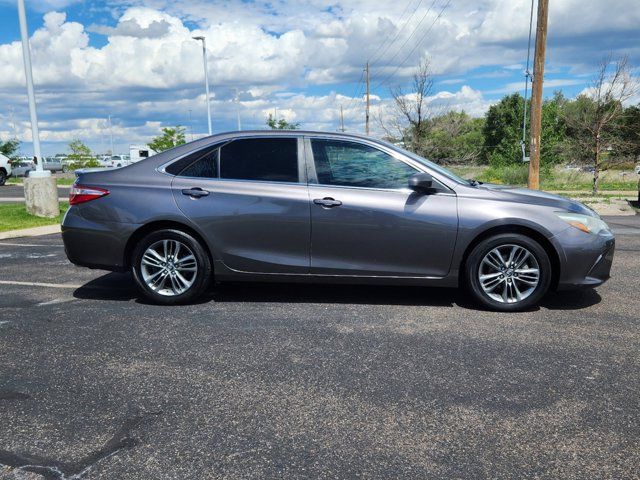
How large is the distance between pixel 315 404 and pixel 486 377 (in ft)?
3.81

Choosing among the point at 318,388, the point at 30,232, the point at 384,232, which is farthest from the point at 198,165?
the point at 30,232

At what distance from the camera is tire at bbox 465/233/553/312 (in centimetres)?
491

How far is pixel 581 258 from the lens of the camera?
4.86 metres

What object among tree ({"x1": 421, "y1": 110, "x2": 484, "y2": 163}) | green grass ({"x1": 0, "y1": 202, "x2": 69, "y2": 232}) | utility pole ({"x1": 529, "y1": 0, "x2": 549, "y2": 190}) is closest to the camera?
green grass ({"x1": 0, "y1": 202, "x2": 69, "y2": 232})

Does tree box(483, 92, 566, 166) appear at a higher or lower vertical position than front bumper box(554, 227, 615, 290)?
higher

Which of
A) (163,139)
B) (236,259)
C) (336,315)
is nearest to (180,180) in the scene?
(236,259)

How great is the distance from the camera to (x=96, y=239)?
5.25 m

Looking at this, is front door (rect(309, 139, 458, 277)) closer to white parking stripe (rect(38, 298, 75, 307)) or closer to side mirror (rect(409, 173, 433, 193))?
side mirror (rect(409, 173, 433, 193))

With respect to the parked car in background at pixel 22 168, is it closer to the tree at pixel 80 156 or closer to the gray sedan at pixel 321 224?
the tree at pixel 80 156

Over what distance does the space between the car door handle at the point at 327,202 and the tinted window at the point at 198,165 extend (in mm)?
1052

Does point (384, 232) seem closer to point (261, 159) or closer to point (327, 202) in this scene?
point (327, 202)

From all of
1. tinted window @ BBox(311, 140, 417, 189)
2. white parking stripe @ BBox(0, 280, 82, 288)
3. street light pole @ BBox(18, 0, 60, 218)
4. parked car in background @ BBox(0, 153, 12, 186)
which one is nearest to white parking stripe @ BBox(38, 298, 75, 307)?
white parking stripe @ BBox(0, 280, 82, 288)

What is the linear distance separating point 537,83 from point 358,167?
12315 mm

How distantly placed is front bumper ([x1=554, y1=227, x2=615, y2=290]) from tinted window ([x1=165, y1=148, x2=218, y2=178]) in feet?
10.7
